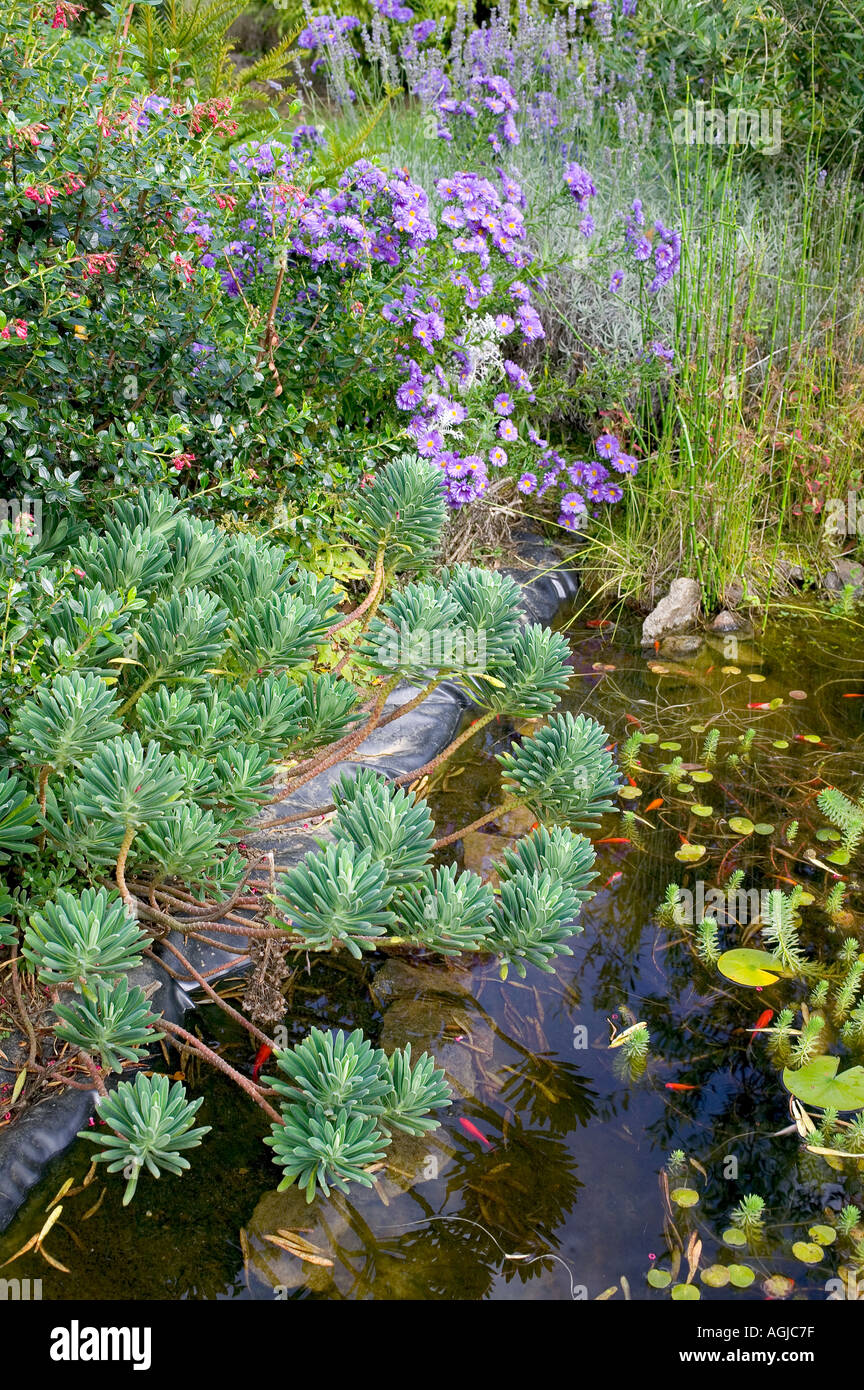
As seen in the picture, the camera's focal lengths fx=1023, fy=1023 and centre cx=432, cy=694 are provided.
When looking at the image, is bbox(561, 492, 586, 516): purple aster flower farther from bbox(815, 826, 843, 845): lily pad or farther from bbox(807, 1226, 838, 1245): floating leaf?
bbox(807, 1226, 838, 1245): floating leaf

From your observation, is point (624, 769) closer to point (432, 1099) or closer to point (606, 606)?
point (606, 606)

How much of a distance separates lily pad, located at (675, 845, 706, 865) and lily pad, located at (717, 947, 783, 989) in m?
0.38

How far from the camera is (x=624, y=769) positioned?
3.15m

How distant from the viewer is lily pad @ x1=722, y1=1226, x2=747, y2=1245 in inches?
70.1

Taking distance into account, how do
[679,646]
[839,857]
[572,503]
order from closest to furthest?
[839,857]
[679,646]
[572,503]

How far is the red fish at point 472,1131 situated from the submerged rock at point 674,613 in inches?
90.0

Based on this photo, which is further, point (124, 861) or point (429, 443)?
point (429, 443)

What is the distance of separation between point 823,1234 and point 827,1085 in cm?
32

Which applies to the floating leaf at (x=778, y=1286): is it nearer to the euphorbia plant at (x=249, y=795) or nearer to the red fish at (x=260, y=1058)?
the euphorbia plant at (x=249, y=795)

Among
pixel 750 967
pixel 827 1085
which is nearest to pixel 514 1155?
pixel 827 1085

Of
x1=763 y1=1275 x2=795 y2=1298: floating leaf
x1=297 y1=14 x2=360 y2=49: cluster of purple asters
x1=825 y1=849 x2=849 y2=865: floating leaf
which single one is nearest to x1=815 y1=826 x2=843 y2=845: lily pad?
x1=825 y1=849 x2=849 y2=865: floating leaf

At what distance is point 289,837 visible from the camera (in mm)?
2600

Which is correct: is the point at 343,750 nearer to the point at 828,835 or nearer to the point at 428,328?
the point at 828,835
